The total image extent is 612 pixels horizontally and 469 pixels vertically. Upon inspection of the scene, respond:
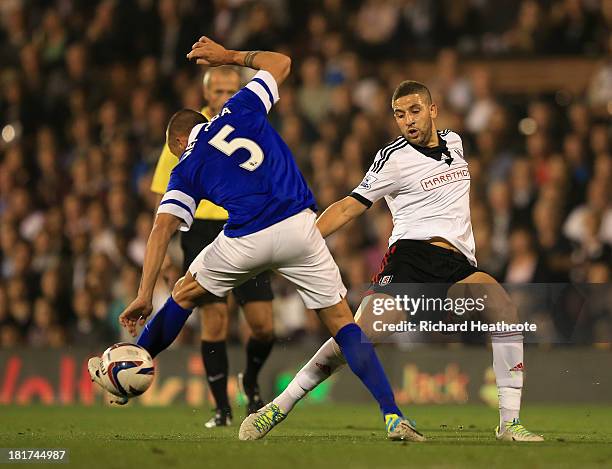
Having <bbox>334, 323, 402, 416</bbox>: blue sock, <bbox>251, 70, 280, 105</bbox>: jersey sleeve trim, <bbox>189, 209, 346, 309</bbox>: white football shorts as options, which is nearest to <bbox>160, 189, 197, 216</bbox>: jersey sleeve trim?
<bbox>189, 209, 346, 309</bbox>: white football shorts

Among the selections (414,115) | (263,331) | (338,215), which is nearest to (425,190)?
(414,115)

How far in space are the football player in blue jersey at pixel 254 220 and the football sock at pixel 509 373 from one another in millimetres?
744

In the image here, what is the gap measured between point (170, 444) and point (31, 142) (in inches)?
409

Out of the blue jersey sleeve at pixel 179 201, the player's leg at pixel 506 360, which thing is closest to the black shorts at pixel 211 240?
the blue jersey sleeve at pixel 179 201

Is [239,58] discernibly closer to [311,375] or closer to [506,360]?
[311,375]

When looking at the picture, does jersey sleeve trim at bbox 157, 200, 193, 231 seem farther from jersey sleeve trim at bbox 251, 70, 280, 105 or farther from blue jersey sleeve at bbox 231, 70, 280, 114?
jersey sleeve trim at bbox 251, 70, 280, 105

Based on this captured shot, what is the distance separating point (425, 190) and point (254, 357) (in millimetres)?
2356

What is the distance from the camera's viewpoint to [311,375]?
785 cm

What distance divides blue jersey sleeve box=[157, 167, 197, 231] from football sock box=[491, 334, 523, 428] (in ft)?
6.73

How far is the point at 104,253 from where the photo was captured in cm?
1430

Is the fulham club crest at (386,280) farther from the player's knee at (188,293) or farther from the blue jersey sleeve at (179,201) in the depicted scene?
the blue jersey sleeve at (179,201)

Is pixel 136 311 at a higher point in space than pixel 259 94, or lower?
lower

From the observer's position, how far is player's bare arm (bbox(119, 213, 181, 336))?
7332 mm

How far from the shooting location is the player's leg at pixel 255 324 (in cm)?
958
